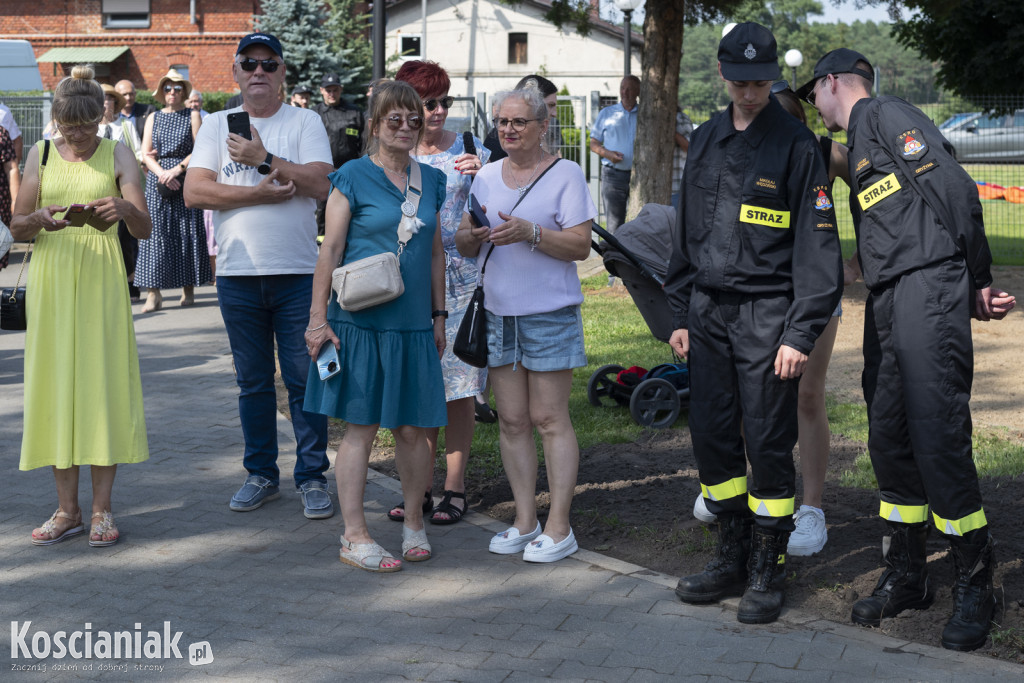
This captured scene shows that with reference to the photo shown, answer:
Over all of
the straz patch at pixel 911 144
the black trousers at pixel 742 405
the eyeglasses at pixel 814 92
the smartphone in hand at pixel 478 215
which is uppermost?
the eyeglasses at pixel 814 92

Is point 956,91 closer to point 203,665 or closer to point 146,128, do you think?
point 146,128

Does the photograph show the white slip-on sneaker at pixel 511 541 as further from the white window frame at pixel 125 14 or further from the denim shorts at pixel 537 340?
the white window frame at pixel 125 14

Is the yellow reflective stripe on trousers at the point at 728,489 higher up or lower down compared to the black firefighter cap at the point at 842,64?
lower down

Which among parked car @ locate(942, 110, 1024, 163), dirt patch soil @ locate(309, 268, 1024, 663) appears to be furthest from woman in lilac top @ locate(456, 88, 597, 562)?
parked car @ locate(942, 110, 1024, 163)

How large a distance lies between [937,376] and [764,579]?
40.6 inches

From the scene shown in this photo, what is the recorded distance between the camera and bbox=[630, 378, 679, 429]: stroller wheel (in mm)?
7117

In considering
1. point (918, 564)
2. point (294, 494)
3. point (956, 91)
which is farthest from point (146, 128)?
point (956, 91)

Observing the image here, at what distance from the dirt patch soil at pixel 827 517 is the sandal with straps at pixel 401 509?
0.24 meters

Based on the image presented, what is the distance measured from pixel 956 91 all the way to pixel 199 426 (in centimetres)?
2129

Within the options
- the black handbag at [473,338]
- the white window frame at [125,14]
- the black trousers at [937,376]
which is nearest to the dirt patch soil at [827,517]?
the black trousers at [937,376]

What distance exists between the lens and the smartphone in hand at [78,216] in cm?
520

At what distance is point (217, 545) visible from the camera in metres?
5.13

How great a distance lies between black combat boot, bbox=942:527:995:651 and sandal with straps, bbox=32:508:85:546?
3.83 m

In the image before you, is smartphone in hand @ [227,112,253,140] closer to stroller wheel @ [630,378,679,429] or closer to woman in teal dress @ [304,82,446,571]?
woman in teal dress @ [304,82,446,571]
